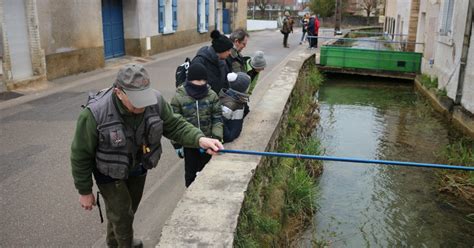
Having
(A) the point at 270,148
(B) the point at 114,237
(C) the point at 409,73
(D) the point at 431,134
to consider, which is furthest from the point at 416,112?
(B) the point at 114,237

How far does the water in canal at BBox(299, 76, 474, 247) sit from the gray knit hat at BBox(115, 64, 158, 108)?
315 cm

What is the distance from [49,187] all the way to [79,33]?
8634 millimetres

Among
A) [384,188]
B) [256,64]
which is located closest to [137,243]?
[256,64]

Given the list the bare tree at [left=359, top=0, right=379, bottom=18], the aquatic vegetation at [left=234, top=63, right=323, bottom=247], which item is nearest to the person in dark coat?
the aquatic vegetation at [left=234, top=63, right=323, bottom=247]

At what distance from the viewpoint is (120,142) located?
3.01 meters

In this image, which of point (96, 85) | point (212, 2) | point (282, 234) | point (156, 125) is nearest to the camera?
point (156, 125)

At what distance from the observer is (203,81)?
415 centimetres

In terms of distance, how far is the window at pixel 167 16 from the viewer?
18.4 m

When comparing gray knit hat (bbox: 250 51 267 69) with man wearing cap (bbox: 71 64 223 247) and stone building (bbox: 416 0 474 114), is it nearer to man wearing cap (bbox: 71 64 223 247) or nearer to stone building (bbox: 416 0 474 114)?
man wearing cap (bbox: 71 64 223 247)

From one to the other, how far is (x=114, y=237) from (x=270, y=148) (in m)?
2.36

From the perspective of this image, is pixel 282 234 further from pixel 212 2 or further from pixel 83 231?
pixel 212 2

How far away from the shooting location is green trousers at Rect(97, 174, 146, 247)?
3.29 meters

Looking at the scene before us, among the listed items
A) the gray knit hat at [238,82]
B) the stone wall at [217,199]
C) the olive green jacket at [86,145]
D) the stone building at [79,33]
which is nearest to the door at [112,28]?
the stone building at [79,33]

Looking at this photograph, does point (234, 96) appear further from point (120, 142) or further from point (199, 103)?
point (120, 142)
